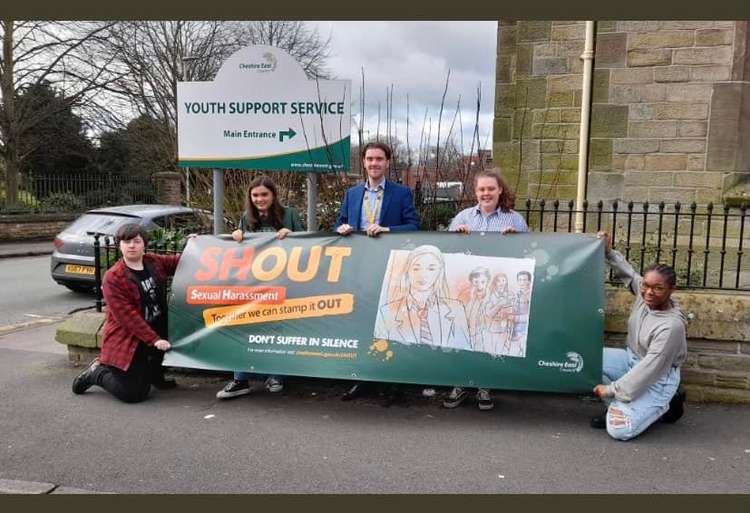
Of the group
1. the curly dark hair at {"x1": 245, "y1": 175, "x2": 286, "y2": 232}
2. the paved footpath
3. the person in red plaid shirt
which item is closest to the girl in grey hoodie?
the paved footpath

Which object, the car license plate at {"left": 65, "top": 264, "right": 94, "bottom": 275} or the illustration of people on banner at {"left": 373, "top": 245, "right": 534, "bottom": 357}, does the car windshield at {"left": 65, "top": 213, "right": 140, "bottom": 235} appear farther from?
the illustration of people on banner at {"left": 373, "top": 245, "right": 534, "bottom": 357}

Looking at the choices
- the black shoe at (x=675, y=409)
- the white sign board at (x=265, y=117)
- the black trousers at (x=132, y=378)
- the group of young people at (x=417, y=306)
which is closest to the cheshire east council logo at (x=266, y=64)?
the white sign board at (x=265, y=117)

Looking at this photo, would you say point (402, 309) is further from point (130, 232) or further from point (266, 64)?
point (266, 64)

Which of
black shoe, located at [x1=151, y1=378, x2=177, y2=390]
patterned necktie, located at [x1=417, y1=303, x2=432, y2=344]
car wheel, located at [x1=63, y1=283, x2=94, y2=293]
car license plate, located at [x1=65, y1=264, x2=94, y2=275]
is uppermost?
patterned necktie, located at [x1=417, y1=303, x2=432, y2=344]

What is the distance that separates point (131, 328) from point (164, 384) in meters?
0.66

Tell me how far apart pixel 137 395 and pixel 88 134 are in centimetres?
2652

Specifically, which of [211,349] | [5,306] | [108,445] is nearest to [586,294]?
[211,349]

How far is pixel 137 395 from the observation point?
4.81m

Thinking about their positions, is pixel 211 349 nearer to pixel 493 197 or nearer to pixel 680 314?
pixel 493 197

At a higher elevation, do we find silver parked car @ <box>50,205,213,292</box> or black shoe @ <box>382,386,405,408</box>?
silver parked car @ <box>50,205,213,292</box>

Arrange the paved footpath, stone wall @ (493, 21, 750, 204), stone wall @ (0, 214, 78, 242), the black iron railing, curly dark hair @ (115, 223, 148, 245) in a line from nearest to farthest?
the paved footpath
curly dark hair @ (115, 223, 148, 245)
stone wall @ (493, 21, 750, 204)
stone wall @ (0, 214, 78, 242)
the black iron railing

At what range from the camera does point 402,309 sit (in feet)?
14.8

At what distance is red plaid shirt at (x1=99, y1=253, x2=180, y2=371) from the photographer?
476 centimetres

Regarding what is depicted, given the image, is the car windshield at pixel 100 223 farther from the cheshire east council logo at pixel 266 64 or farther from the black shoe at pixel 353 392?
the black shoe at pixel 353 392
